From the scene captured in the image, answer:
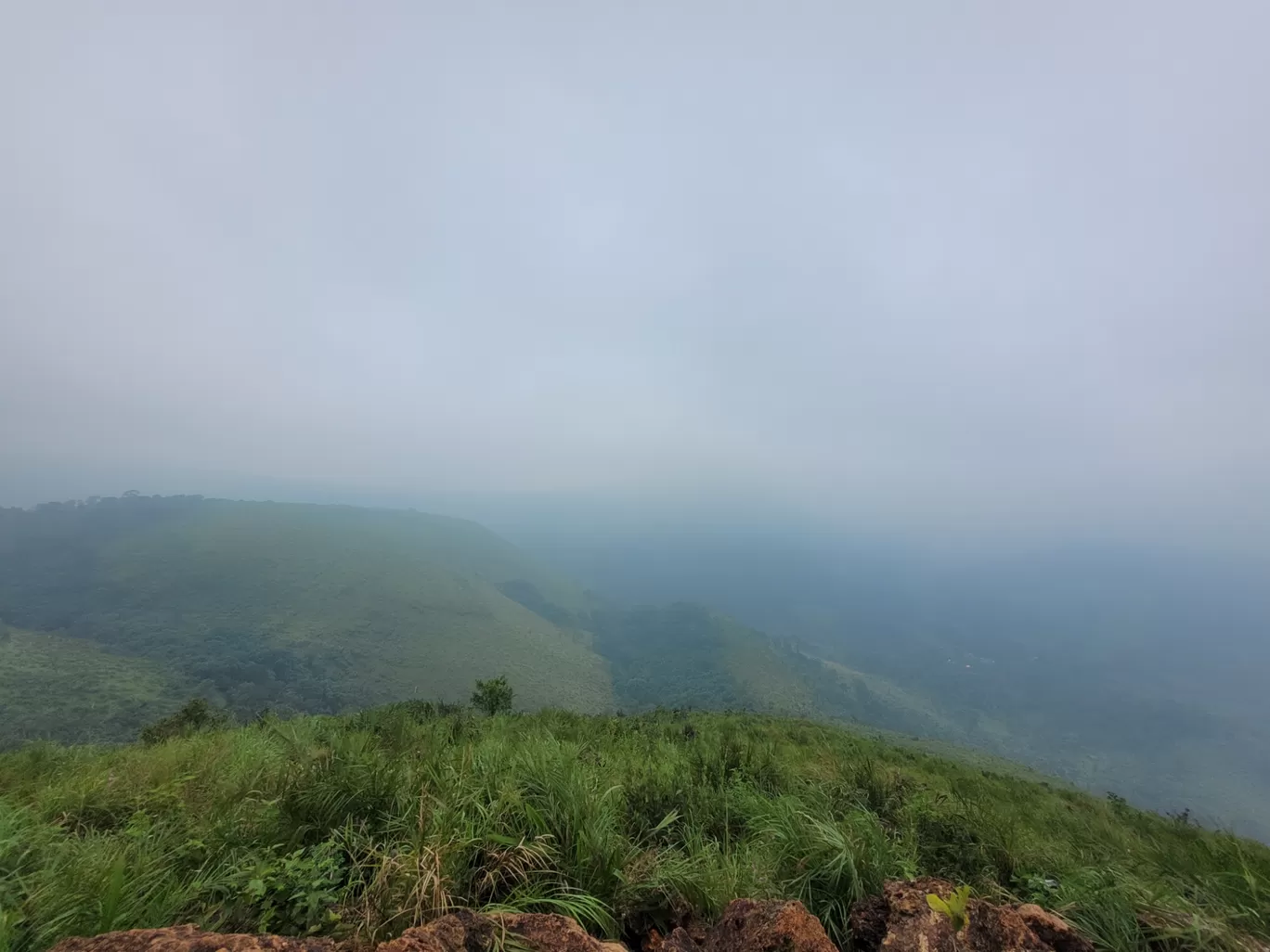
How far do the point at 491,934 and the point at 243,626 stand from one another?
152362 millimetres

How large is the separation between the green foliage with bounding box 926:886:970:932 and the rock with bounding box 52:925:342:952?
129 inches

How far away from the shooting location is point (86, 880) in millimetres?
2793

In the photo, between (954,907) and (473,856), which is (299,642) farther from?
(954,907)

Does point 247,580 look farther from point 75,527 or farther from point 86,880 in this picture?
point 86,880

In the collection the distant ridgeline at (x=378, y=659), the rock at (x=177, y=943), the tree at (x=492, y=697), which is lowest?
the distant ridgeline at (x=378, y=659)

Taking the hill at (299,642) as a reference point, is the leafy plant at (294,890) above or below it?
above

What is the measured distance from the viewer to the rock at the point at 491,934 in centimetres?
248

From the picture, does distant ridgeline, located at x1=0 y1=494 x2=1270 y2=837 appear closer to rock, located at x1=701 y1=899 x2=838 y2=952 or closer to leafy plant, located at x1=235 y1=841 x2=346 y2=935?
leafy plant, located at x1=235 y1=841 x2=346 y2=935

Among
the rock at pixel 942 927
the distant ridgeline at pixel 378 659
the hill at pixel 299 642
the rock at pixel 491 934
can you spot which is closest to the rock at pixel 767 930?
the rock at pixel 942 927

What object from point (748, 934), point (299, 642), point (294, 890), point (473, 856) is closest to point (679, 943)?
point (748, 934)

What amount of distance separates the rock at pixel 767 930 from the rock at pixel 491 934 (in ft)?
2.01

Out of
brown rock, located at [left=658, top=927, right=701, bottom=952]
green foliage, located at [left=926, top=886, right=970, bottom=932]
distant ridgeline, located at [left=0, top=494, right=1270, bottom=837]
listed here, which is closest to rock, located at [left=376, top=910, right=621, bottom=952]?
brown rock, located at [left=658, top=927, right=701, bottom=952]

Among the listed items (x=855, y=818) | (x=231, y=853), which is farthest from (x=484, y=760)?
(x=855, y=818)

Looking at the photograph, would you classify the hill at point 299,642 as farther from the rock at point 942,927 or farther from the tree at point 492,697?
the rock at point 942,927
